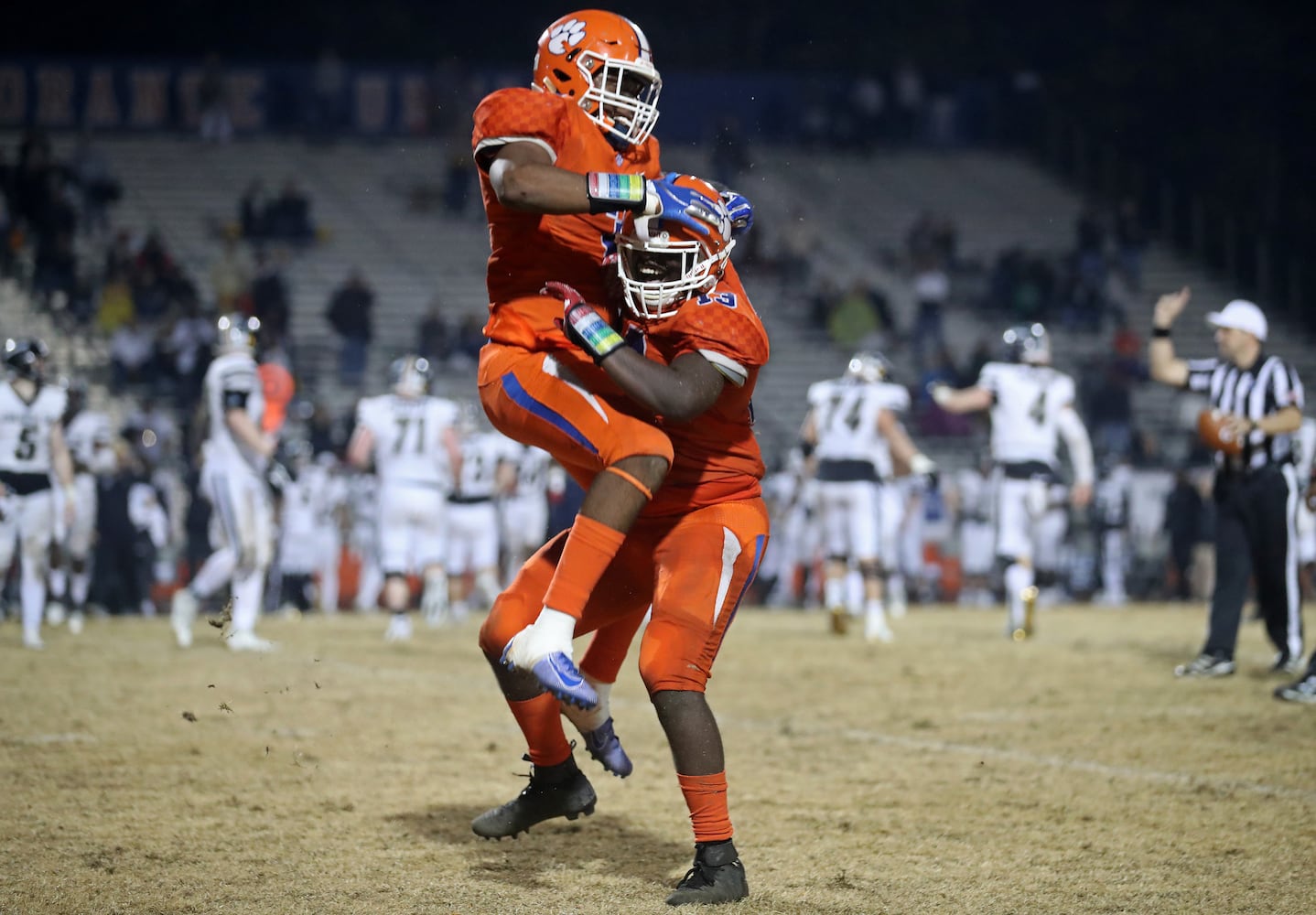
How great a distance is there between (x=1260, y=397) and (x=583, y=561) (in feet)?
21.3

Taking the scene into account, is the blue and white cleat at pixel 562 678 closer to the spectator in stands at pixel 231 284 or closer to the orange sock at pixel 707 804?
the orange sock at pixel 707 804

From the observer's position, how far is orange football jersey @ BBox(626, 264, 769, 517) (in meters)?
4.67

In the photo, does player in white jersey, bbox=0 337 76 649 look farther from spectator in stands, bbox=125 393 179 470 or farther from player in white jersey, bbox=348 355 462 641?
spectator in stands, bbox=125 393 179 470

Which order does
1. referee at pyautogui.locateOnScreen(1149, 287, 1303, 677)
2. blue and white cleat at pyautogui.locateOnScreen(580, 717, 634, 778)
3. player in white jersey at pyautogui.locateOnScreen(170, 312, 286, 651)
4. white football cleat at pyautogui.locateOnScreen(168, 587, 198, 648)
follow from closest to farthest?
blue and white cleat at pyautogui.locateOnScreen(580, 717, 634, 778) < referee at pyautogui.locateOnScreen(1149, 287, 1303, 677) < player in white jersey at pyautogui.locateOnScreen(170, 312, 286, 651) < white football cleat at pyautogui.locateOnScreen(168, 587, 198, 648)

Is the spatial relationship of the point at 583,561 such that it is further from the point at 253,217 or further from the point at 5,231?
the point at 253,217

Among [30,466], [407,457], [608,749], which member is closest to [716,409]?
[608,749]

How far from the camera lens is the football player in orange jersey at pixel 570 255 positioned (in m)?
4.46

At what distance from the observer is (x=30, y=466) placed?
40.2 ft

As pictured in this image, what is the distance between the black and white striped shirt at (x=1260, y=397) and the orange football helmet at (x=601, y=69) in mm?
6051

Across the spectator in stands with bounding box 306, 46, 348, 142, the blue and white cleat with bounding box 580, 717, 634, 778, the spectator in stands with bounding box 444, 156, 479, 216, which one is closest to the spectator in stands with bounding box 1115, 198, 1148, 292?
the spectator in stands with bounding box 444, 156, 479, 216

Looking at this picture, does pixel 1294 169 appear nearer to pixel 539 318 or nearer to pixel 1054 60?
pixel 1054 60

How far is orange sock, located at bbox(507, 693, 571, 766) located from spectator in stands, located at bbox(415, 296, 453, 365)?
56.4ft

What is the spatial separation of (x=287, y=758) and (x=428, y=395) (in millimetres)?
7677

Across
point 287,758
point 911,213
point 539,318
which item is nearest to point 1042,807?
point 539,318
